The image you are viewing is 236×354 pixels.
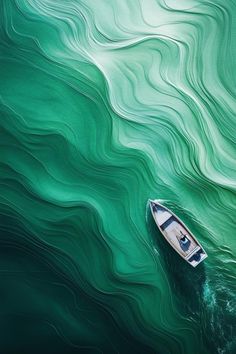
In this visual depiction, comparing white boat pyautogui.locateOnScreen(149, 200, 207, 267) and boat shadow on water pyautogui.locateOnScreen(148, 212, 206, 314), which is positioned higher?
white boat pyautogui.locateOnScreen(149, 200, 207, 267)

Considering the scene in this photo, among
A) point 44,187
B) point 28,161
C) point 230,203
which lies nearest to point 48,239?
point 44,187

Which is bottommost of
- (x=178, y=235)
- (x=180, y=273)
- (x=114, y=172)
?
(x=180, y=273)

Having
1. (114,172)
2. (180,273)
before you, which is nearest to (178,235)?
(180,273)

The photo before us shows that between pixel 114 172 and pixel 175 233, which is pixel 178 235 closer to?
pixel 175 233

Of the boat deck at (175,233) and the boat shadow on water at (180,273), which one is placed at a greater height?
the boat deck at (175,233)

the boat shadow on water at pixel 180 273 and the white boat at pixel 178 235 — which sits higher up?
the white boat at pixel 178 235
